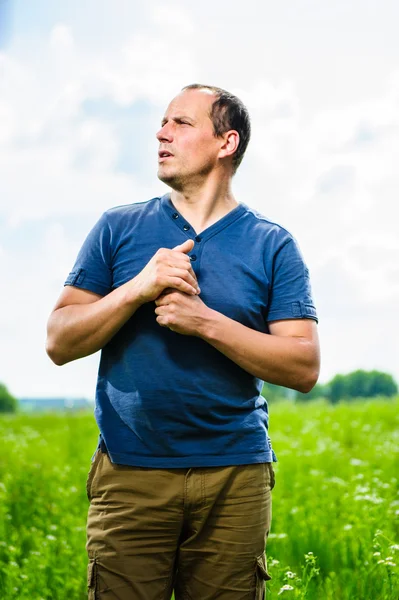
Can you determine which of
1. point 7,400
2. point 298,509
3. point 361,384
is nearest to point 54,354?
point 298,509

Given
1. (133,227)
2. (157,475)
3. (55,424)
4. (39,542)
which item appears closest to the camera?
(157,475)

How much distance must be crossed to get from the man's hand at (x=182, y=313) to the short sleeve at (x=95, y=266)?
0.35 metres

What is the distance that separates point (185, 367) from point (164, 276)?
35 cm

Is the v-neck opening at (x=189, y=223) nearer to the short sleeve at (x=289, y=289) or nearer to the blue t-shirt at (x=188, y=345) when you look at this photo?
the blue t-shirt at (x=188, y=345)

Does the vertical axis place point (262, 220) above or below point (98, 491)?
above

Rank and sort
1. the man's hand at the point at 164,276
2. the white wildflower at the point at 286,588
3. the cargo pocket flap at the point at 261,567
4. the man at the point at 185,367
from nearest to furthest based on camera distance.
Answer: the man's hand at the point at 164,276 → the man at the point at 185,367 → the cargo pocket flap at the point at 261,567 → the white wildflower at the point at 286,588

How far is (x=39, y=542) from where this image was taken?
4660mm

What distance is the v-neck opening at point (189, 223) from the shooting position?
8.82 ft

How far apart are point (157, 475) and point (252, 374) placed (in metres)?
0.47

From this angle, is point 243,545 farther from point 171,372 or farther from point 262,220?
point 262,220

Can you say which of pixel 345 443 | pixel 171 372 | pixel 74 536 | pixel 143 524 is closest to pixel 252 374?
pixel 171 372

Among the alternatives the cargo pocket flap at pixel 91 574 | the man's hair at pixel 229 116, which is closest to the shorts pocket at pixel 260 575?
the cargo pocket flap at pixel 91 574

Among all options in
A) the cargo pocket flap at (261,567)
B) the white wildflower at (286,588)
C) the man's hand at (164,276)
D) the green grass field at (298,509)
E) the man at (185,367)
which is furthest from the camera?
the green grass field at (298,509)

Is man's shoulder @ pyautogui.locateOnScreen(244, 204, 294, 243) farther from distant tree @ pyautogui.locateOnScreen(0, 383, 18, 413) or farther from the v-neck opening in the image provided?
distant tree @ pyautogui.locateOnScreen(0, 383, 18, 413)
